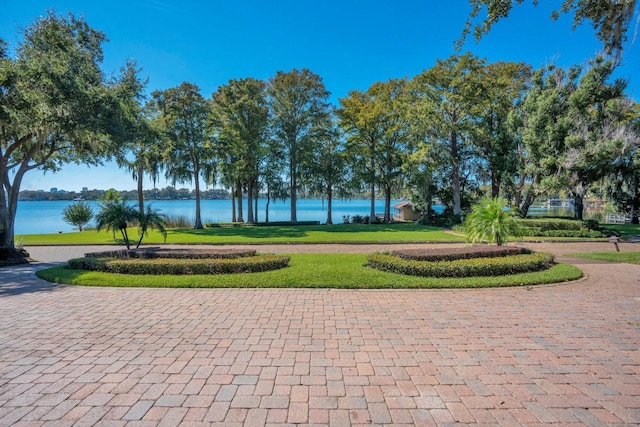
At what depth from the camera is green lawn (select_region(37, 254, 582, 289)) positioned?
6680 millimetres

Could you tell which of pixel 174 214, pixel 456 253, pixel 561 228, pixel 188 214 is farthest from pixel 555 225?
pixel 188 214

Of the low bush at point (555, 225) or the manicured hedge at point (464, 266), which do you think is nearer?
the manicured hedge at point (464, 266)

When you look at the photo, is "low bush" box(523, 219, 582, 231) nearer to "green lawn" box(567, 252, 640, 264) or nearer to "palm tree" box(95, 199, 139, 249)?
"green lawn" box(567, 252, 640, 264)

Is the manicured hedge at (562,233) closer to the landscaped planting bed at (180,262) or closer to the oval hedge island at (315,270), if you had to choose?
the oval hedge island at (315,270)

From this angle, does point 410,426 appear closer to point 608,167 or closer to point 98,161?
point 98,161

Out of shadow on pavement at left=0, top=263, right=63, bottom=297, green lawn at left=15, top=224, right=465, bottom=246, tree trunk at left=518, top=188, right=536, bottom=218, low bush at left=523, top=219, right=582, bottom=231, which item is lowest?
shadow on pavement at left=0, top=263, right=63, bottom=297

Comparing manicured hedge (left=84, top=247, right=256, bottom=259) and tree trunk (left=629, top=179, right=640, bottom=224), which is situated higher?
tree trunk (left=629, top=179, right=640, bottom=224)

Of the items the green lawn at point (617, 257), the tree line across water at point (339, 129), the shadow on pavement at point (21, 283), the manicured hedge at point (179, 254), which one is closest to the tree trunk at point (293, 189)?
the tree line across water at point (339, 129)

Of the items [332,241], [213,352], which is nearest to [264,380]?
[213,352]

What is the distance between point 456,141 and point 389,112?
20.1ft

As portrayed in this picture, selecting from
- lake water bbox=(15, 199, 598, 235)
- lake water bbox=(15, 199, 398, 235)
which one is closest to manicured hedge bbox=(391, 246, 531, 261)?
lake water bbox=(15, 199, 398, 235)

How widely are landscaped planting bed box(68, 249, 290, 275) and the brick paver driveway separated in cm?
190

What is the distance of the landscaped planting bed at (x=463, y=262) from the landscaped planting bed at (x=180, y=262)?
313cm

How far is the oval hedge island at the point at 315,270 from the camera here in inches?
268
